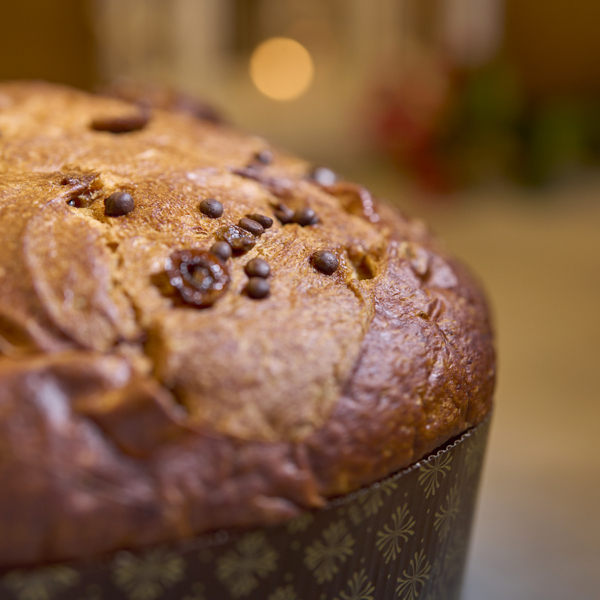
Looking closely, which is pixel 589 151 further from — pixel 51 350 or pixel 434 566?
pixel 51 350

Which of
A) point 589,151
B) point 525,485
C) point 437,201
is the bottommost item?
point 525,485

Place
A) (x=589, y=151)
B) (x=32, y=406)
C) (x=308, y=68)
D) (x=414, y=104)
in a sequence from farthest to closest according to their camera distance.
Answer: (x=308, y=68)
(x=589, y=151)
(x=414, y=104)
(x=32, y=406)

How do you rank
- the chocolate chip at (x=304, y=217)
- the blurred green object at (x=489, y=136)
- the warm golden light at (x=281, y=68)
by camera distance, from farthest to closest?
the warm golden light at (x=281, y=68)
the blurred green object at (x=489, y=136)
the chocolate chip at (x=304, y=217)

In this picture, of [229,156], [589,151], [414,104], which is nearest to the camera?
[229,156]

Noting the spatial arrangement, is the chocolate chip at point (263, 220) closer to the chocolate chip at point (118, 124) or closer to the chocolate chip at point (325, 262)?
the chocolate chip at point (325, 262)

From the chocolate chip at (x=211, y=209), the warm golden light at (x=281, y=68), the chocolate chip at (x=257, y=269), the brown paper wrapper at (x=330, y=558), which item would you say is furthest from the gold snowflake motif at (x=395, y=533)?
the warm golden light at (x=281, y=68)

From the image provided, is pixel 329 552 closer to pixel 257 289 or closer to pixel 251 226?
pixel 257 289

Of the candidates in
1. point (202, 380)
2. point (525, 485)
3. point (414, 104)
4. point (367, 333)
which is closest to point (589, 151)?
point (414, 104)

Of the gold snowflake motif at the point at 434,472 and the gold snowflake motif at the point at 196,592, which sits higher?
the gold snowflake motif at the point at 434,472
